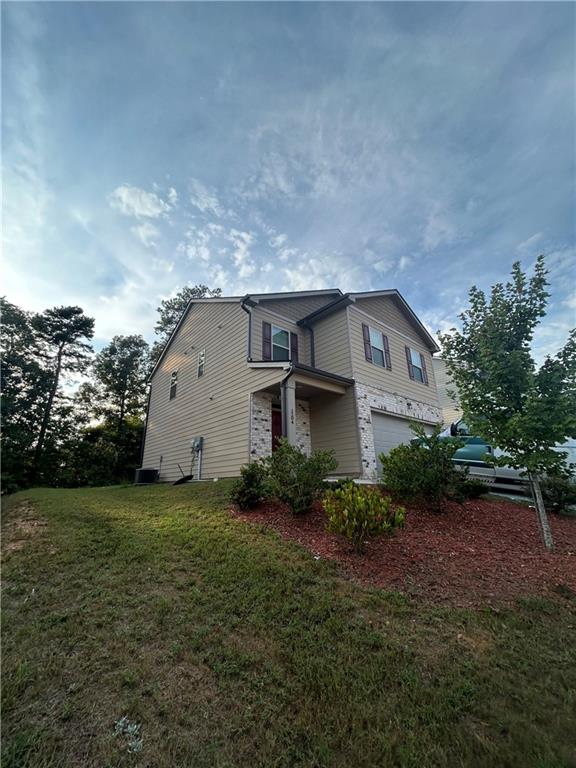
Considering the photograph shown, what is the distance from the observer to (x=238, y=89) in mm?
9008

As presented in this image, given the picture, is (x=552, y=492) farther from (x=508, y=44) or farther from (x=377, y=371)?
(x=508, y=44)

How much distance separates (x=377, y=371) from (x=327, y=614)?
9525 millimetres

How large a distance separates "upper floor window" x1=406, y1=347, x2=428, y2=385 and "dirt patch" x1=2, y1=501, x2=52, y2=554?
1287 centimetres

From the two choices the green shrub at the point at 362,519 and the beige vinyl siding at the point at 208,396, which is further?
the beige vinyl siding at the point at 208,396

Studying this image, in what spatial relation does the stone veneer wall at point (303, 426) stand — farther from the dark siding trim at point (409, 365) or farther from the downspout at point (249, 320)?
the dark siding trim at point (409, 365)

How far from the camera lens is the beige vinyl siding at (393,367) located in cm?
1142

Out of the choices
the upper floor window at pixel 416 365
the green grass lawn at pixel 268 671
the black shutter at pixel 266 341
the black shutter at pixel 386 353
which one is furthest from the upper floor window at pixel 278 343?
the green grass lawn at pixel 268 671

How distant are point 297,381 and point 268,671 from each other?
723cm

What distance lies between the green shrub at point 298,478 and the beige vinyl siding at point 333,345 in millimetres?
5176

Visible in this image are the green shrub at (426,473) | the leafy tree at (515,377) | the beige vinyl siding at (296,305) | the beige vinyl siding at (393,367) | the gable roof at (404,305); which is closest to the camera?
the leafy tree at (515,377)

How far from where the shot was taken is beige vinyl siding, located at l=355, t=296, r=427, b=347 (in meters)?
12.8

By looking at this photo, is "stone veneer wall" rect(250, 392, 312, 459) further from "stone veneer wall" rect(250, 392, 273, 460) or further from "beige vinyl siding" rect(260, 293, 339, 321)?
"beige vinyl siding" rect(260, 293, 339, 321)

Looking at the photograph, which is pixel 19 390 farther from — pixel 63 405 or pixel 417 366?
pixel 417 366

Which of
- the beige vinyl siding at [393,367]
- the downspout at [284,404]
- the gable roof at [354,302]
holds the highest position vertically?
the gable roof at [354,302]
